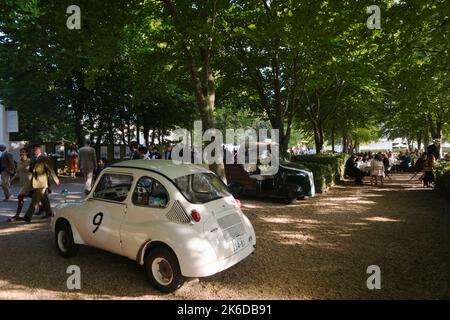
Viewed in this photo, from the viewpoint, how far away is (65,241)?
609cm

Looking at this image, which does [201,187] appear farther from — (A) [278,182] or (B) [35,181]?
(A) [278,182]

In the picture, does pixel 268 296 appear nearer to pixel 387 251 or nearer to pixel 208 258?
pixel 208 258

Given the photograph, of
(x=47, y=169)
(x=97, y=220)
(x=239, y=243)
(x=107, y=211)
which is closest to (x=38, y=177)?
(x=47, y=169)

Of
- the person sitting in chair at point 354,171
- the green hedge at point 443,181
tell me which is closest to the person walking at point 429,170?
the green hedge at point 443,181

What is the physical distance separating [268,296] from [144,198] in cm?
215

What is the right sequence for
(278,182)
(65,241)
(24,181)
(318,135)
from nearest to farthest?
(65,241) < (24,181) < (278,182) < (318,135)

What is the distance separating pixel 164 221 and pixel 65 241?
2.36 meters

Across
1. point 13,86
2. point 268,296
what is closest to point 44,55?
point 268,296

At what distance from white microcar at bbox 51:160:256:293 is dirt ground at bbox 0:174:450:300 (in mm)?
404

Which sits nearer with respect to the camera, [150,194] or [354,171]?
[150,194]

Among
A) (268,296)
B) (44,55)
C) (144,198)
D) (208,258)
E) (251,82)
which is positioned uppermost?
(251,82)

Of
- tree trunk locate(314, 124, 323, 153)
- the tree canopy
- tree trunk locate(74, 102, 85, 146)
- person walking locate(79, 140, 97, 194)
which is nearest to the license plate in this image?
the tree canopy

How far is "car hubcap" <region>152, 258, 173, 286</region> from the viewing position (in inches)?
188

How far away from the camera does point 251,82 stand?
675 inches
